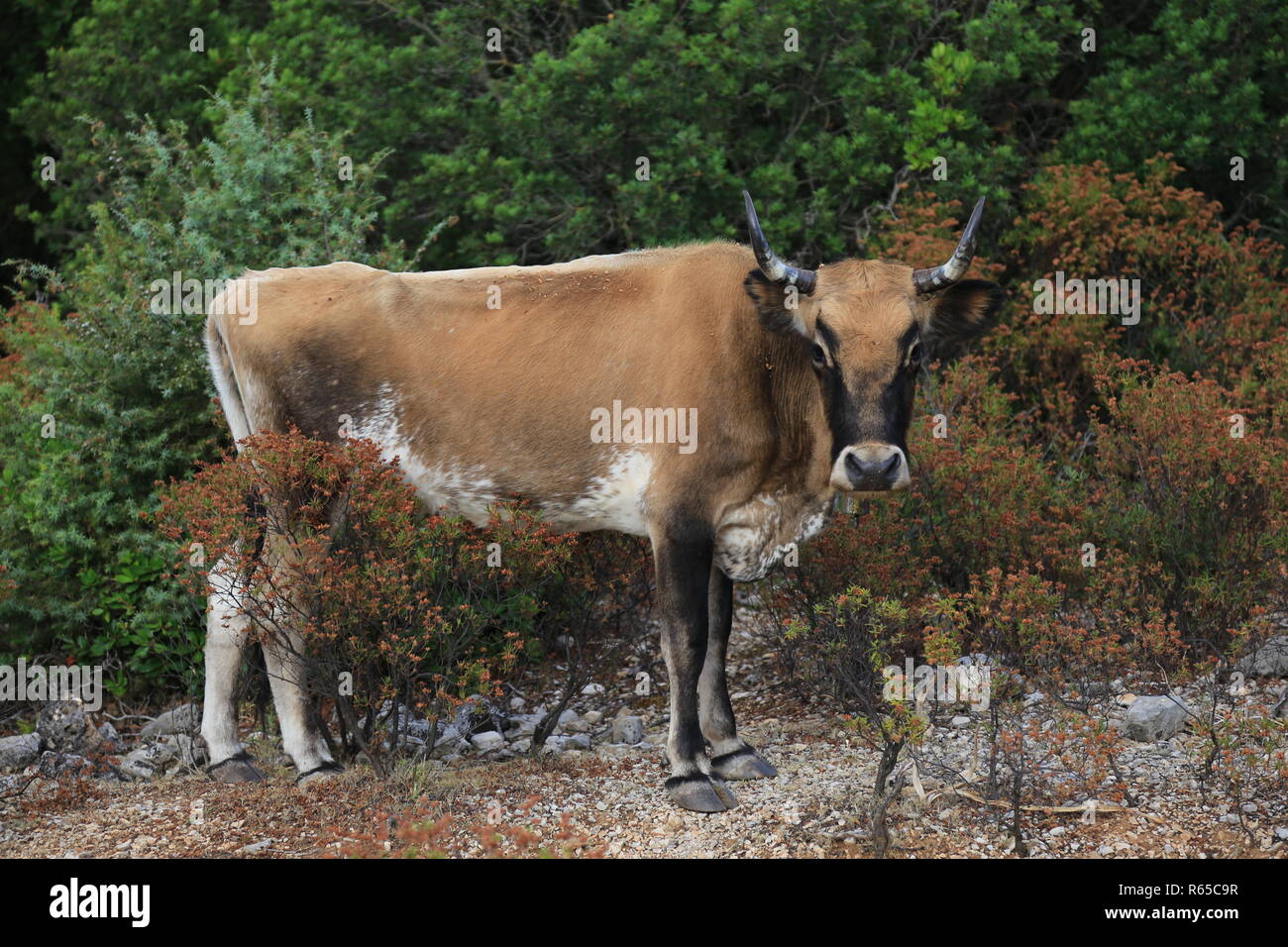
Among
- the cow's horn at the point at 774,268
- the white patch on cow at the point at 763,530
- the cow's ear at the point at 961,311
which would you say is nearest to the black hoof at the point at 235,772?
the white patch on cow at the point at 763,530

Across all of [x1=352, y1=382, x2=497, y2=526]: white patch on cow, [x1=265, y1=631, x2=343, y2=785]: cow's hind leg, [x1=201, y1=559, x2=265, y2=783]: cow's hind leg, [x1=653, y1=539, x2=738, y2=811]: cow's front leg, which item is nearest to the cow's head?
[x1=653, y1=539, x2=738, y2=811]: cow's front leg

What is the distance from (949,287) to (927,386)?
2700 mm

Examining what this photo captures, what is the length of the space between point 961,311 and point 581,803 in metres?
2.80

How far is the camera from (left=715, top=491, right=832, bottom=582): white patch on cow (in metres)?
6.56

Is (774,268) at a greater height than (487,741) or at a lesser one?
greater

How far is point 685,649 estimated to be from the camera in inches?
252

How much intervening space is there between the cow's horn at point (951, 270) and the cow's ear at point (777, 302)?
519 millimetres

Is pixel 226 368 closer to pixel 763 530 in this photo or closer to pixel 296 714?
pixel 296 714

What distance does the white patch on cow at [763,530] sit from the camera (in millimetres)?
6559

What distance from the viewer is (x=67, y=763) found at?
7.20 metres

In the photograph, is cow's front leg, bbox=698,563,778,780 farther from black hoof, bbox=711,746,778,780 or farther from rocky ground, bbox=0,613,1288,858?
rocky ground, bbox=0,613,1288,858

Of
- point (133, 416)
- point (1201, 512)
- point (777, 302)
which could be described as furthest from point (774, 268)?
point (133, 416)

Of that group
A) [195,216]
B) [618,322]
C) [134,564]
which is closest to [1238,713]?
[618,322]

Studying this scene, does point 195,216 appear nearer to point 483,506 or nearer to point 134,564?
point 134,564
